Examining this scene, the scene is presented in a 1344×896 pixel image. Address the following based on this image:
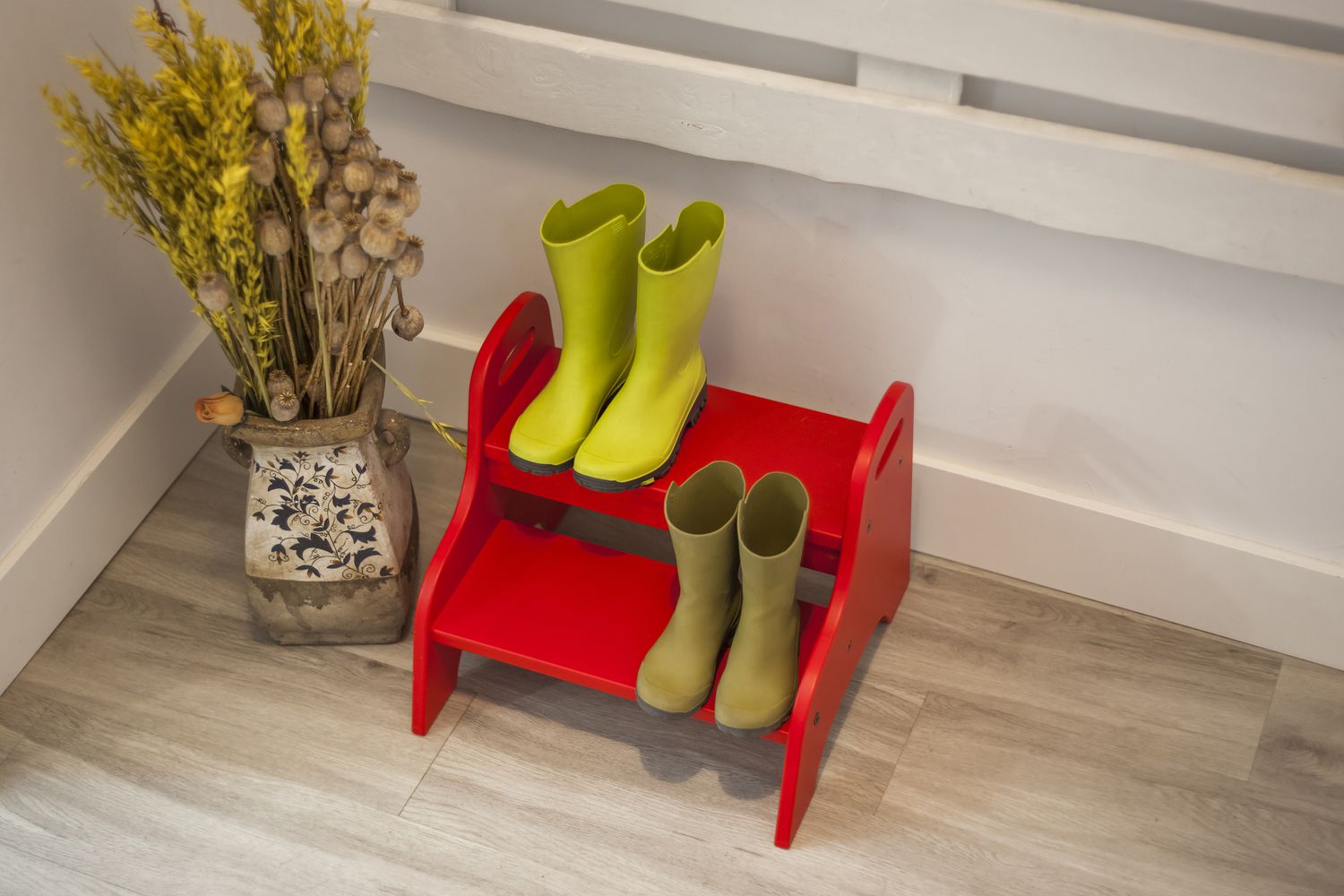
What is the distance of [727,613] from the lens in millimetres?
1497

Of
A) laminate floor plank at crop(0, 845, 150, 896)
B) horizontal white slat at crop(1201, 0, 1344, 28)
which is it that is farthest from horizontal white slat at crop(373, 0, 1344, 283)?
laminate floor plank at crop(0, 845, 150, 896)

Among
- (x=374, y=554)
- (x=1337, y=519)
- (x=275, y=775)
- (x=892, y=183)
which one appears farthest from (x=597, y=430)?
(x=1337, y=519)

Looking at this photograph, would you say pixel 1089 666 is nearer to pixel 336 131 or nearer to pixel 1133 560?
pixel 1133 560

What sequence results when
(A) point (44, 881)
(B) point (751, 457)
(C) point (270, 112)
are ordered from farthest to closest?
(B) point (751, 457) < (A) point (44, 881) < (C) point (270, 112)

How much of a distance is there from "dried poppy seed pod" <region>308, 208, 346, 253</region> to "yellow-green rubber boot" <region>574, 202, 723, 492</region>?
1.09ft

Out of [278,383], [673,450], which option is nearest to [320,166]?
[278,383]

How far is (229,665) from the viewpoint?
169 cm

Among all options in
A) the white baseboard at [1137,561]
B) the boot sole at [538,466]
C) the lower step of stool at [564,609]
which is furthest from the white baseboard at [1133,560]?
the boot sole at [538,466]

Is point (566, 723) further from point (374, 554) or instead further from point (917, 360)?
point (917, 360)

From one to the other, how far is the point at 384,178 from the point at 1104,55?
76 cm

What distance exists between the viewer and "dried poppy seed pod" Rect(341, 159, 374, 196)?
128 cm

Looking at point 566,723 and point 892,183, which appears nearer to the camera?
point 892,183

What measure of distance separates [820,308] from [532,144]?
443 mm

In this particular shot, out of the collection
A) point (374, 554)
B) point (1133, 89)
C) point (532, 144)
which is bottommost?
point (374, 554)
